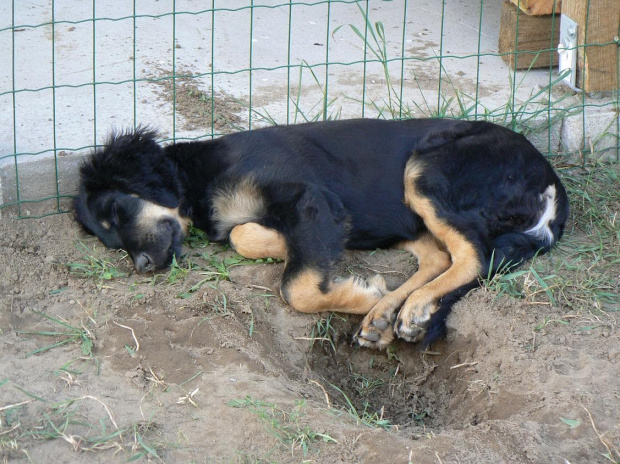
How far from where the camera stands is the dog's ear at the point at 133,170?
4656mm

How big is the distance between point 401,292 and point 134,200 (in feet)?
5.28

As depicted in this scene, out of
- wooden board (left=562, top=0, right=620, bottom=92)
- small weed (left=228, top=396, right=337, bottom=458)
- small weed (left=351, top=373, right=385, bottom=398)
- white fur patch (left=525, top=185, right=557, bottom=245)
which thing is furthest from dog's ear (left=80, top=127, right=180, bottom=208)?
wooden board (left=562, top=0, right=620, bottom=92)

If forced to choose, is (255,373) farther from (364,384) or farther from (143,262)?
(143,262)

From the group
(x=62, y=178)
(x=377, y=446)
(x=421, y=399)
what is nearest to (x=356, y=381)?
(x=421, y=399)

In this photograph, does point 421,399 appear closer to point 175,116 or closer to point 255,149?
point 255,149

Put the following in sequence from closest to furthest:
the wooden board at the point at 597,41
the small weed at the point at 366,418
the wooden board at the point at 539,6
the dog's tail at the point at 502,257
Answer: the small weed at the point at 366,418 → the dog's tail at the point at 502,257 → the wooden board at the point at 597,41 → the wooden board at the point at 539,6

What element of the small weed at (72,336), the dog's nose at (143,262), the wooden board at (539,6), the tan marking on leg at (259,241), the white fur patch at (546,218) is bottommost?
the small weed at (72,336)

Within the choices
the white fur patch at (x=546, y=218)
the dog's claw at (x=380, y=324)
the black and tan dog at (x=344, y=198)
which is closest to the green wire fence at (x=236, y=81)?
the black and tan dog at (x=344, y=198)

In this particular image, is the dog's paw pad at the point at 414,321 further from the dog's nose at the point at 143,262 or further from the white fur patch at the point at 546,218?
the dog's nose at the point at 143,262

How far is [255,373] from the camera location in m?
3.84

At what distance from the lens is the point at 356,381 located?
4.47 meters

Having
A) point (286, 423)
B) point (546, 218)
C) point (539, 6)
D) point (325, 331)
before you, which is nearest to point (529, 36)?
point (539, 6)

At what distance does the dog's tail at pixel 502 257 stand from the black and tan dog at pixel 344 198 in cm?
1

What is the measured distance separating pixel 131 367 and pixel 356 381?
1290 mm
